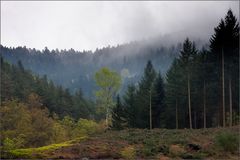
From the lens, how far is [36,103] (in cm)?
4416

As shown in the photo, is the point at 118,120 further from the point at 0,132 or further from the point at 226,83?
the point at 0,132

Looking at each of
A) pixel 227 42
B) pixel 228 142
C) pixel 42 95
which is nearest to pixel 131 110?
pixel 227 42

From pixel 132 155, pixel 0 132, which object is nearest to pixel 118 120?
pixel 0 132

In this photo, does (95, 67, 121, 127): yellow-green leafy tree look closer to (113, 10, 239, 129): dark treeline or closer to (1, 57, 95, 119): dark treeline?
(113, 10, 239, 129): dark treeline

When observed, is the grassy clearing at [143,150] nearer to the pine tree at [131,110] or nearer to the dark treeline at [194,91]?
the dark treeline at [194,91]

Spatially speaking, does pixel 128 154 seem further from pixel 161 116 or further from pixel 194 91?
pixel 161 116

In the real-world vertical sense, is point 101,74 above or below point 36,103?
above

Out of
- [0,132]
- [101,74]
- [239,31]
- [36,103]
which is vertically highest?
[239,31]

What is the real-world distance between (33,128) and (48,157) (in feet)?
68.3

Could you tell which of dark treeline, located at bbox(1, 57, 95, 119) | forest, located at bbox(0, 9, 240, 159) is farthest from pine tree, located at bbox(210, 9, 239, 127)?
dark treeline, located at bbox(1, 57, 95, 119)

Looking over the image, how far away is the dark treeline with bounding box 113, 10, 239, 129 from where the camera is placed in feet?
122

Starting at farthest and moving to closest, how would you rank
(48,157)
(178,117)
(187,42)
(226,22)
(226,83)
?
(178,117) → (187,42) → (226,83) → (226,22) → (48,157)

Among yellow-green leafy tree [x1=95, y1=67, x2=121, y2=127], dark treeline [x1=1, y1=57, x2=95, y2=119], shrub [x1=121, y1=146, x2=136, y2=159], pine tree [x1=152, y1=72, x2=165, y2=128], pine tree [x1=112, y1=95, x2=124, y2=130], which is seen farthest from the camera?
dark treeline [x1=1, y1=57, x2=95, y2=119]

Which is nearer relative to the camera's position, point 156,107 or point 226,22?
point 226,22
